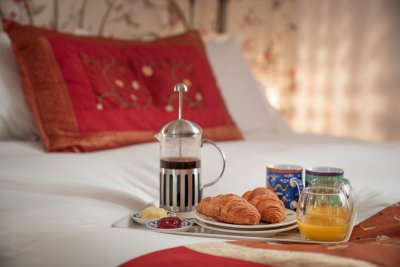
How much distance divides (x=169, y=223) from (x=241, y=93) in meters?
1.37

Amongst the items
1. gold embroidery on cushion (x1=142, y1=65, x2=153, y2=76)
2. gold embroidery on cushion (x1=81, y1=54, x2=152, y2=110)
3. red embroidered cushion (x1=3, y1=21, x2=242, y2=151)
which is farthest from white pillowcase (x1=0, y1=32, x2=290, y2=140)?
gold embroidery on cushion (x1=142, y1=65, x2=153, y2=76)

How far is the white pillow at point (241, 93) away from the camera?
7.47 feet

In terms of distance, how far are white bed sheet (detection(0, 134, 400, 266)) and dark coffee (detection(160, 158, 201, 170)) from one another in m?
0.15

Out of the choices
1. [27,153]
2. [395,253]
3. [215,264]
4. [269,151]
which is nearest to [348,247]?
[395,253]

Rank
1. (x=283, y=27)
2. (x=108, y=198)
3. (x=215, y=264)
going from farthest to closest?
1. (x=283, y=27)
2. (x=108, y=198)
3. (x=215, y=264)

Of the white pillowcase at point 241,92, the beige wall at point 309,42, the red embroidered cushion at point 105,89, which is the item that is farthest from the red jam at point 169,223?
the beige wall at point 309,42

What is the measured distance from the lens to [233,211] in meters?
0.99

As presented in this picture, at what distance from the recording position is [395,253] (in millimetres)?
784

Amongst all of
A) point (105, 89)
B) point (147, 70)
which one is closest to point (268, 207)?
point (105, 89)

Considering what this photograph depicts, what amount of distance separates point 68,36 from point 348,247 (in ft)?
4.52

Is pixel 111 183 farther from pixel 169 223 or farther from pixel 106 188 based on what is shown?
pixel 169 223

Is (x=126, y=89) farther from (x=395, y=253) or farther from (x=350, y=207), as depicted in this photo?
(x=395, y=253)

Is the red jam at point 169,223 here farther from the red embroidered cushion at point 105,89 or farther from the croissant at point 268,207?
the red embroidered cushion at point 105,89

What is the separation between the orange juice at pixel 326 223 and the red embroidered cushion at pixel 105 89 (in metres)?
0.88
